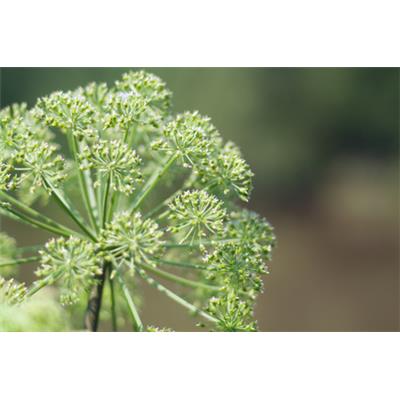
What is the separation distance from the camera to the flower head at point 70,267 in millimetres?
1829

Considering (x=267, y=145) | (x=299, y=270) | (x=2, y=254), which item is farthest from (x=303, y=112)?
(x=2, y=254)

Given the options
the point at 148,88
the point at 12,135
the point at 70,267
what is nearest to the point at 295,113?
the point at 148,88

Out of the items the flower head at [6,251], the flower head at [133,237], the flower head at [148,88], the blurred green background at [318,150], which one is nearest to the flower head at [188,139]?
the flower head at [148,88]

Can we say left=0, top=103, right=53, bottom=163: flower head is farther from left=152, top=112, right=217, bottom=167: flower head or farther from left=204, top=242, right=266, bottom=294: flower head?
left=204, top=242, right=266, bottom=294: flower head

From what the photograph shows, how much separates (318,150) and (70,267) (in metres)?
12.5

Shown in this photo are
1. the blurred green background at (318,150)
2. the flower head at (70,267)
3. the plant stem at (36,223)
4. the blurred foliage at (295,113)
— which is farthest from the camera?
the blurred foliage at (295,113)

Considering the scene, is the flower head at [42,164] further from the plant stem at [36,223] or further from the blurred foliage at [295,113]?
the blurred foliage at [295,113]

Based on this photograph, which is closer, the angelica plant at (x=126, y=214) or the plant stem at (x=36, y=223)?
the angelica plant at (x=126, y=214)

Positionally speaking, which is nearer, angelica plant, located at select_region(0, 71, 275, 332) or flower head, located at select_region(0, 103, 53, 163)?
angelica plant, located at select_region(0, 71, 275, 332)

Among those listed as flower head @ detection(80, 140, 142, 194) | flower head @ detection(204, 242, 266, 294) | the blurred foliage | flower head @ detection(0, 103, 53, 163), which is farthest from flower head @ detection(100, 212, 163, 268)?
the blurred foliage

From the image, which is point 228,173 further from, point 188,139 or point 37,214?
point 37,214

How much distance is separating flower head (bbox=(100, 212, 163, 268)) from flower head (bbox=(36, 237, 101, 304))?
0.08 metres

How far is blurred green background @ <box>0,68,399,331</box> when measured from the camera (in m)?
13.1

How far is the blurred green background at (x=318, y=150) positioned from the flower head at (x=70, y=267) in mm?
10897
